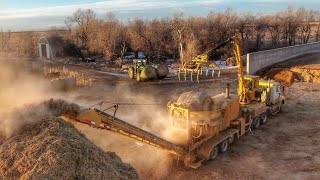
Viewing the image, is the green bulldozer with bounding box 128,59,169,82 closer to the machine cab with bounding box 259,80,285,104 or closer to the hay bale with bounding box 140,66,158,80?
the hay bale with bounding box 140,66,158,80

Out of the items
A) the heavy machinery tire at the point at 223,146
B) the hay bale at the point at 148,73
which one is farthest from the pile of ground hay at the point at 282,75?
the heavy machinery tire at the point at 223,146

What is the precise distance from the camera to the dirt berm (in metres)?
6.54

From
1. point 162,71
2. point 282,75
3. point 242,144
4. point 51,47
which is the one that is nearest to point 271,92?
point 242,144

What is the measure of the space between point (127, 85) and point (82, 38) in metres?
28.1

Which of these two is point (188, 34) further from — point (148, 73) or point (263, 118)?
point (263, 118)

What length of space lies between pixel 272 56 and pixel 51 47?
112ft

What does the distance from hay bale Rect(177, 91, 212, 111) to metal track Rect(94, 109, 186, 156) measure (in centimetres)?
162

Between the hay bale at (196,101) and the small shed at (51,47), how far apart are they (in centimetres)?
4220

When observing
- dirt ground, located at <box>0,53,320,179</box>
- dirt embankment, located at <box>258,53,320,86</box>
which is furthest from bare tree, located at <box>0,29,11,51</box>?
dirt embankment, located at <box>258,53,320,86</box>

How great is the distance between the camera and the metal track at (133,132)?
9594mm

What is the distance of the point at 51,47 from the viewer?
5100 centimetres

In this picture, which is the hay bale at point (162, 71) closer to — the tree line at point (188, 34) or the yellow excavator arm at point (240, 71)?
the tree line at point (188, 34)

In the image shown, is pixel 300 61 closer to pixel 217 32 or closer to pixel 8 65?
pixel 217 32

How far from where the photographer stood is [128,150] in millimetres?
13898
